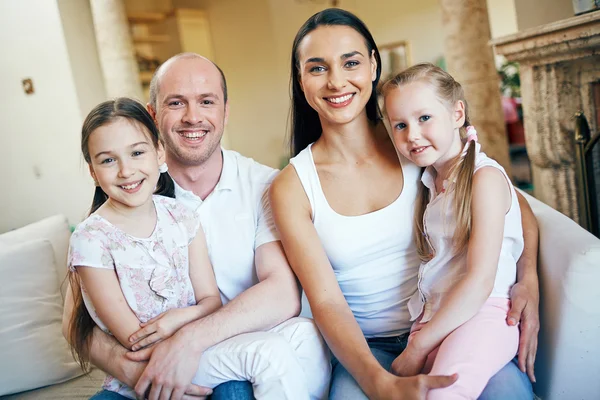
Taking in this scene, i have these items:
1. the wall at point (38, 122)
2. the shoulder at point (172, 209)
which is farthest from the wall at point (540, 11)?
the wall at point (38, 122)

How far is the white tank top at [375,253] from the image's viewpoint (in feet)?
5.40

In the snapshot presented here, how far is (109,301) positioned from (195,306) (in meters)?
0.23

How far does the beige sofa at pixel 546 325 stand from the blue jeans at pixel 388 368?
0.12 m

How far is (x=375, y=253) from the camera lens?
5.46 feet

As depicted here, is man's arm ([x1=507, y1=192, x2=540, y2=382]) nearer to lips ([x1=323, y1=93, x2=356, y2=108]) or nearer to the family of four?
the family of four

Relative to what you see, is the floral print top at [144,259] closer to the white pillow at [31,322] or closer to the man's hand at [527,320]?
the white pillow at [31,322]

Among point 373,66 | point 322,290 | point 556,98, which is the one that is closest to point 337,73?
point 373,66

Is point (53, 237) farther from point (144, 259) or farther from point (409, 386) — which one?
point (409, 386)

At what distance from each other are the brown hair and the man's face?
0.57 m

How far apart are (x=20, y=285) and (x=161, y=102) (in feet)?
2.91

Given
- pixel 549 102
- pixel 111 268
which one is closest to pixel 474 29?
pixel 549 102

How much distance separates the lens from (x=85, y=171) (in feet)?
15.1

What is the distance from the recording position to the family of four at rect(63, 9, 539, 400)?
1395 mm

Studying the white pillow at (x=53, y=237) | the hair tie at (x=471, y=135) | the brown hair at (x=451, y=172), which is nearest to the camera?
the brown hair at (x=451, y=172)
